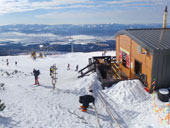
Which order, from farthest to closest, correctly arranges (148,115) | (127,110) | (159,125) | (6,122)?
(127,110)
(148,115)
(159,125)
(6,122)

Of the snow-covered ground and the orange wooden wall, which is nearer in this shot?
the snow-covered ground

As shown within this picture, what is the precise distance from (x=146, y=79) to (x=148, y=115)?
3.58 metres

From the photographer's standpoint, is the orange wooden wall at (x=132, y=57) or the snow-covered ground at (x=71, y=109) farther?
the orange wooden wall at (x=132, y=57)

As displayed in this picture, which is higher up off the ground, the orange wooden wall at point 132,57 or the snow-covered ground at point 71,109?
the orange wooden wall at point 132,57

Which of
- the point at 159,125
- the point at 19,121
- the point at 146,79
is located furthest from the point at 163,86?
the point at 19,121

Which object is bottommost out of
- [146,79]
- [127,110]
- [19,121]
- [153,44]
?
[127,110]

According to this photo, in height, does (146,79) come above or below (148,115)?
above

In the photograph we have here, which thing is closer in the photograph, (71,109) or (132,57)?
(71,109)

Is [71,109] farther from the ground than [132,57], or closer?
closer

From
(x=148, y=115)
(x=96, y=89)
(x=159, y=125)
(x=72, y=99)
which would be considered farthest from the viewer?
(x=96, y=89)

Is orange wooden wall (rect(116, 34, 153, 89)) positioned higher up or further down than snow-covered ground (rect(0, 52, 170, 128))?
higher up

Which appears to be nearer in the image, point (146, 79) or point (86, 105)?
point (86, 105)

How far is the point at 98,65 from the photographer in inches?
662

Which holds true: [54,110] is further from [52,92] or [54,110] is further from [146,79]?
[146,79]
